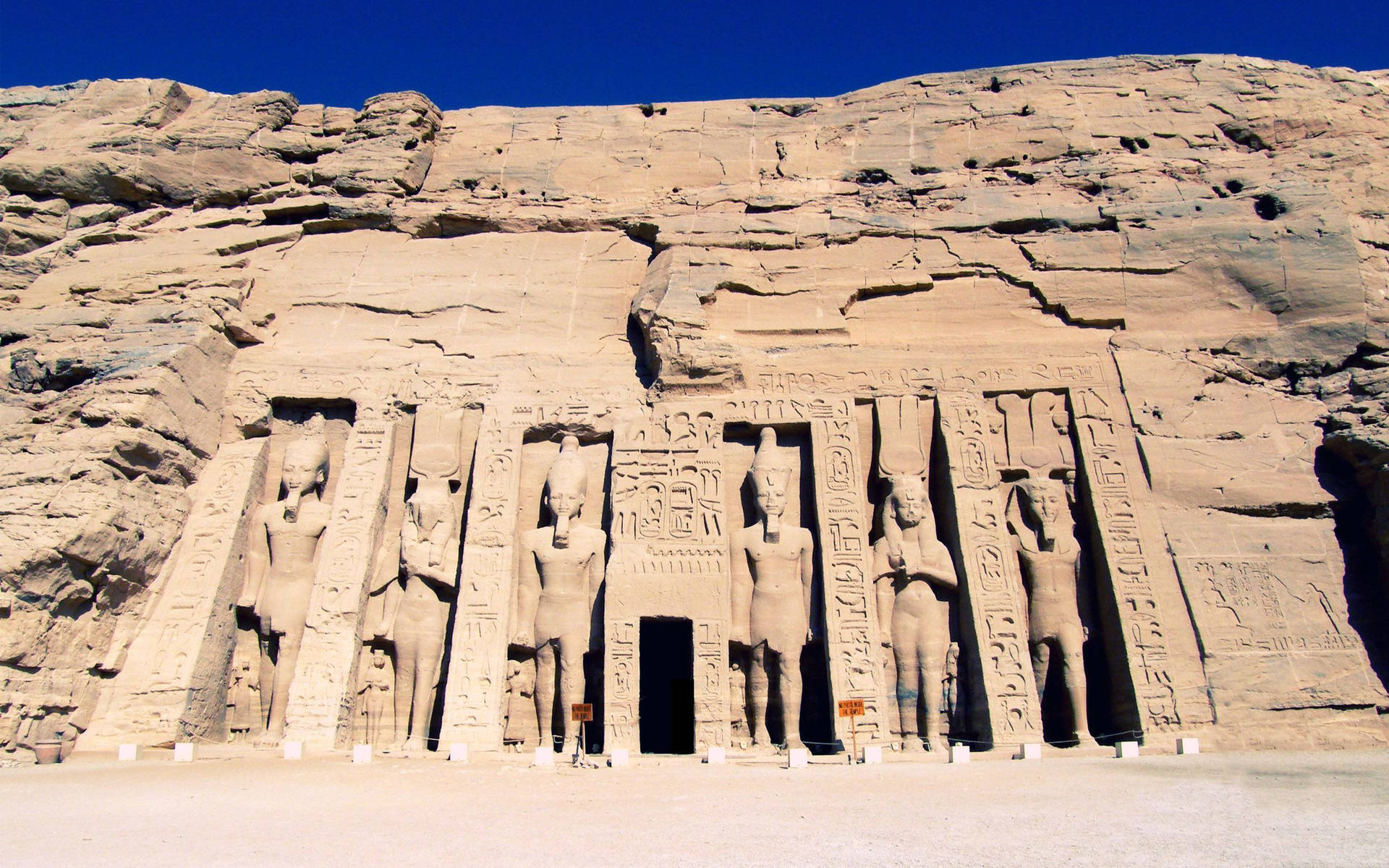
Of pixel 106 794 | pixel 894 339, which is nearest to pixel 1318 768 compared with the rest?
pixel 894 339

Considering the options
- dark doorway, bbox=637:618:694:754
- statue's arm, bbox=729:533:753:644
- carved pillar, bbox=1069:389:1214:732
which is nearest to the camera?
carved pillar, bbox=1069:389:1214:732

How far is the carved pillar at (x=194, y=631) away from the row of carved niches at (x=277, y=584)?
16 cm

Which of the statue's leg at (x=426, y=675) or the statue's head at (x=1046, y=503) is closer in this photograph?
the statue's leg at (x=426, y=675)

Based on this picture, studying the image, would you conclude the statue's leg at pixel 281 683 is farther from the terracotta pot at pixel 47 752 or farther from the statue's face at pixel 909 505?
the statue's face at pixel 909 505

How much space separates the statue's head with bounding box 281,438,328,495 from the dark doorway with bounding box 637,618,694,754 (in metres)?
4.65

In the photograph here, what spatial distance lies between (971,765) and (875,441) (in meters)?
3.84

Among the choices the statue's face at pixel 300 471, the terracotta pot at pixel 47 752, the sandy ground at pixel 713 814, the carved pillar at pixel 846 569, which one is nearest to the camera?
the sandy ground at pixel 713 814

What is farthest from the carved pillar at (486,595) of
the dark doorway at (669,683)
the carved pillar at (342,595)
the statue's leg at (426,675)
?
the dark doorway at (669,683)

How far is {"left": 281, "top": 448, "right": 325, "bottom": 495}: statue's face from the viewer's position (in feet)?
35.8

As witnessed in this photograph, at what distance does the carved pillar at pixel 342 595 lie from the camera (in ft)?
31.2

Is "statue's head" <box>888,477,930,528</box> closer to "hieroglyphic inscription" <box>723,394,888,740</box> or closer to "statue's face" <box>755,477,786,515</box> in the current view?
"hieroglyphic inscription" <box>723,394,888,740</box>

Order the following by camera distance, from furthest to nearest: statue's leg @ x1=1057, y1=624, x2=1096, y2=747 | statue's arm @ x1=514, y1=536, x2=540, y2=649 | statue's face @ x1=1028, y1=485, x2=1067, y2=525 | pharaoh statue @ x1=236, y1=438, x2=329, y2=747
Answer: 1. statue's face @ x1=1028, y1=485, x2=1067, y2=525
2. pharaoh statue @ x1=236, y1=438, x2=329, y2=747
3. statue's arm @ x1=514, y1=536, x2=540, y2=649
4. statue's leg @ x1=1057, y1=624, x2=1096, y2=747

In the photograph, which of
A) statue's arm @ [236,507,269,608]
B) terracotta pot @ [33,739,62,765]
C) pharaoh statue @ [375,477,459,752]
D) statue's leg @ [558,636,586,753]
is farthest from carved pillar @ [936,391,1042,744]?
terracotta pot @ [33,739,62,765]

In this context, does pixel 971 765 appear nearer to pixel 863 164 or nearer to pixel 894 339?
pixel 894 339
